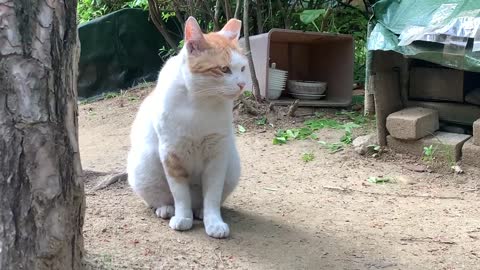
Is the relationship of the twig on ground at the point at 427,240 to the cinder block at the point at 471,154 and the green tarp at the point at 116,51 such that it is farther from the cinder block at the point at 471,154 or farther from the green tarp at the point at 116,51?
the green tarp at the point at 116,51

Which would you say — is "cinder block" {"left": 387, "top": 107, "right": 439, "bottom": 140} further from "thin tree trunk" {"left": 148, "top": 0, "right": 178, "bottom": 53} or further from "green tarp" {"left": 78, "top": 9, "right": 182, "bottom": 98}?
"green tarp" {"left": 78, "top": 9, "right": 182, "bottom": 98}

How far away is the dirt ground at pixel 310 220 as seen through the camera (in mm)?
2504

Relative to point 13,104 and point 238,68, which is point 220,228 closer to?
point 238,68

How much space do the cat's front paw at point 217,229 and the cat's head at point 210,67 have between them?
62 centimetres

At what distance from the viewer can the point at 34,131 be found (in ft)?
5.37

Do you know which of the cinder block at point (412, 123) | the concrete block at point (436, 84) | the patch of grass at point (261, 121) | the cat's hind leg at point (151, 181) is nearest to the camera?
the cat's hind leg at point (151, 181)

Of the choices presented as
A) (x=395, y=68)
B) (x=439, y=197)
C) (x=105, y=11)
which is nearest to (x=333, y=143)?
(x=395, y=68)

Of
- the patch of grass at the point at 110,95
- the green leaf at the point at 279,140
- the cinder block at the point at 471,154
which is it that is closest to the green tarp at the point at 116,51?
the patch of grass at the point at 110,95

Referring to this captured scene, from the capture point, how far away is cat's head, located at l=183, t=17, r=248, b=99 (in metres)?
2.54

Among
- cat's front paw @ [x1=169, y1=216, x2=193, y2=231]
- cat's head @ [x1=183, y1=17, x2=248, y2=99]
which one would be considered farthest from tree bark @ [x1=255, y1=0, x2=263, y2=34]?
cat's front paw @ [x1=169, y1=216, x2=193, y2=231]

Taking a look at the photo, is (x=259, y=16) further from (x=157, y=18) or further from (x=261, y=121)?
(x=261, y=121)

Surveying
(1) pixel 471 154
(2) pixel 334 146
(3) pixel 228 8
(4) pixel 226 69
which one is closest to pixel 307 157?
(2) pixel 334 146

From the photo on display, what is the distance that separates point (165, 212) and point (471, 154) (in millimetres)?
2199

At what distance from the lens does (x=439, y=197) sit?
343cm
